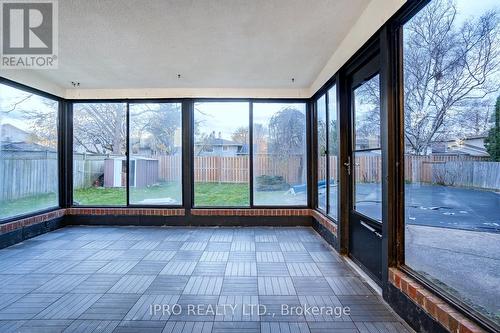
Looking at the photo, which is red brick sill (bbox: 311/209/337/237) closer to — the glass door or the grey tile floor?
the grey tile floor

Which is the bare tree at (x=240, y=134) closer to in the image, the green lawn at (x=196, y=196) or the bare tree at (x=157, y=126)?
the green lawn at (x=196, y=196)

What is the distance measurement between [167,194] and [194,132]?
4.14 feet

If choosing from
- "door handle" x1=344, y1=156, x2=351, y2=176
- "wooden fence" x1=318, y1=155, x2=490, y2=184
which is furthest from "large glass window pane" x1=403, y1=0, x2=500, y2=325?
"door handle" x1=344, y1=156, x2=351, y2=176

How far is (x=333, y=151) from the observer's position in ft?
13.4

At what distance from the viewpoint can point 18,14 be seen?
8.98 ft

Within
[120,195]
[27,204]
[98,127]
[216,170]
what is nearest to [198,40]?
[216,170]

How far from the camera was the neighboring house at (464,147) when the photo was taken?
1.66m

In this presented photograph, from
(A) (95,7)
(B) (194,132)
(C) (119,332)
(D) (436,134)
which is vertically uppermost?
(A) (95,7)

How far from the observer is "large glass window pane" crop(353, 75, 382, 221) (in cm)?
283

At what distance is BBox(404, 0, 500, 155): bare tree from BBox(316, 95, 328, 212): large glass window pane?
2.28 m

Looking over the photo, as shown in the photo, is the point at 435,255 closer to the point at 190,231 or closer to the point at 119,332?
the point at 119,332

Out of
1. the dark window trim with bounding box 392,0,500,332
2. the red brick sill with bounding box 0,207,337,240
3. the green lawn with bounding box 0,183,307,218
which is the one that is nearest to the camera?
the dark window trim with bounding box 392,0,500,332

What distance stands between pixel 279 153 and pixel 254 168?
546 mm

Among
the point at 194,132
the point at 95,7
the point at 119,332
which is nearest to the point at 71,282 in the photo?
the point at 119,332
